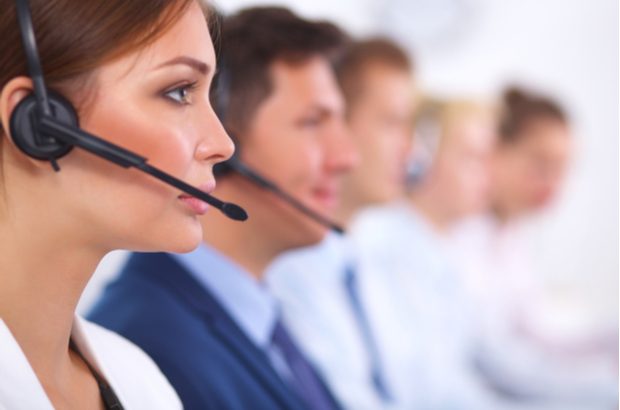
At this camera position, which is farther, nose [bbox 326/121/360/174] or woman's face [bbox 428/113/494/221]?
woman's face [bbox 428/113/494/221]

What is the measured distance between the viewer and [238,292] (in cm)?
107

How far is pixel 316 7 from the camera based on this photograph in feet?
8.05

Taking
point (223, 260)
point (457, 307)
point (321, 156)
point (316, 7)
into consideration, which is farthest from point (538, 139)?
point (223, 260)

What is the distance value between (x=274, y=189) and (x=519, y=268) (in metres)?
2.10

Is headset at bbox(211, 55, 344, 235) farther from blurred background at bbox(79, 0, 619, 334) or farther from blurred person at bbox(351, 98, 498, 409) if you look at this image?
blurred background at bbox(79, 0, 619, 334)

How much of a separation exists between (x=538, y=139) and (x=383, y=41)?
39.8 inches

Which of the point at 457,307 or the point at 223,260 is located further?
the point at 457,307

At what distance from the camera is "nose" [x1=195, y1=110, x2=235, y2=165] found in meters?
0.64

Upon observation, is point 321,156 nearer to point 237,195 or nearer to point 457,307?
point 237,195

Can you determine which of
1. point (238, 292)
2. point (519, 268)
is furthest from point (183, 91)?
point (519, 268)

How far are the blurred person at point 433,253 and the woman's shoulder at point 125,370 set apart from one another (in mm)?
1132

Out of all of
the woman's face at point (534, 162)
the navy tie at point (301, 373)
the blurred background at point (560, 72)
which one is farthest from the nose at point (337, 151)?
the blurred background at point (560, 72)

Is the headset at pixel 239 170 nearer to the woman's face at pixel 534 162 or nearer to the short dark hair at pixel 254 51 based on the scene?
the short dark hair at pixel 254 51

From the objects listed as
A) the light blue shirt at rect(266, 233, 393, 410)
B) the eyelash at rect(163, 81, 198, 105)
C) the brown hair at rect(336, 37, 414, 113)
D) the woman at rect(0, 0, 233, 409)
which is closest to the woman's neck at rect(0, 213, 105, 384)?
the woman at rect(0, 0, 233, 409)
